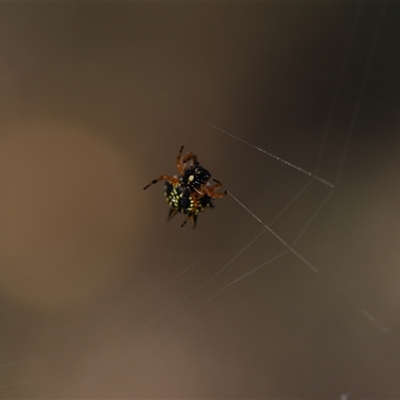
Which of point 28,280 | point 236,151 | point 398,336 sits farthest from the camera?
point 236,151

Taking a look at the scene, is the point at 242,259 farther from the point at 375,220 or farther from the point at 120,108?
the point at 120,108

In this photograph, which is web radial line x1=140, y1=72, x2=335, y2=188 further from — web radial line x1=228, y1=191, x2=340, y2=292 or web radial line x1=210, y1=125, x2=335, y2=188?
web radial line x1=228, y1=191, x2=340, y2=292

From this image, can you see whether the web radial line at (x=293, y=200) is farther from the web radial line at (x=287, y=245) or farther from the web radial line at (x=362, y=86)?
the web radial line at (x=362, y=86)

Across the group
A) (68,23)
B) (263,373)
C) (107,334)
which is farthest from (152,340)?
(68,23)

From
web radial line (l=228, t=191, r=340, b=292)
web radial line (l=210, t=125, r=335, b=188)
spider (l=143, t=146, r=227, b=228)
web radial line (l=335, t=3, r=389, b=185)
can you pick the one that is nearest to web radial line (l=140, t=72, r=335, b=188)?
web radial line (l=210, t=125, r=335, b=188)

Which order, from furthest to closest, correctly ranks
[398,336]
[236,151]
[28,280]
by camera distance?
[236,151] < [28,280] < [398,336]

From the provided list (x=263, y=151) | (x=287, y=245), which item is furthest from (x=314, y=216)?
(x=263, y=151)

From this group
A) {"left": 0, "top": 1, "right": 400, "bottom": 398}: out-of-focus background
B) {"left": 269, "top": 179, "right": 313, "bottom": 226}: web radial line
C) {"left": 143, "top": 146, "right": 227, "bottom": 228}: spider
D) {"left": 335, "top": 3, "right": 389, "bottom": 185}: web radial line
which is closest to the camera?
{"left": 143, "top": 146, "right": 227, "bottom": 228}: spider

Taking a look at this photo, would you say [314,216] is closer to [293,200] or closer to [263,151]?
[293,200]
